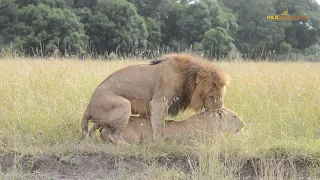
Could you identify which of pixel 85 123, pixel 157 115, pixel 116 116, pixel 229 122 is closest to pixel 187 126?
pixel 157 115

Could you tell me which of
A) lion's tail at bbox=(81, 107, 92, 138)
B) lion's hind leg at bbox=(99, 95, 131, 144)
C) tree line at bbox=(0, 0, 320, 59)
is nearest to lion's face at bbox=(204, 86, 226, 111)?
lion's hind leg at bbox=(99, 95, 131, 144)

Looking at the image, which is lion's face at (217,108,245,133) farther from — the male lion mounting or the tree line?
the tree line

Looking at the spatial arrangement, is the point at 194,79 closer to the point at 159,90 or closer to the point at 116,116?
the point at 159,90

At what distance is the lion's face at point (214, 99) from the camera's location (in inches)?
234

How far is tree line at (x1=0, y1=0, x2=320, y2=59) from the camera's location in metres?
26.0

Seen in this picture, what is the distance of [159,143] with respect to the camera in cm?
561

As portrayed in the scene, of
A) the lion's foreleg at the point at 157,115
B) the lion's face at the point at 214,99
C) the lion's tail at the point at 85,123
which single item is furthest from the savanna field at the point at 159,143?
the lion's face at the point at 214,99

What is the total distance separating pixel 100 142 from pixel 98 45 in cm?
2306

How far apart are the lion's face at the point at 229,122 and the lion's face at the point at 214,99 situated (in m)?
0.07

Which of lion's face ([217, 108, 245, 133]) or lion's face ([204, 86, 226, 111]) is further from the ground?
lion's face ([204, 86, 226, 111])

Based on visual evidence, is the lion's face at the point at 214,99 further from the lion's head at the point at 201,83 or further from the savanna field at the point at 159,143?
the savanna field at the point at 159,143

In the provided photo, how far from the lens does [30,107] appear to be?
22.2 ft

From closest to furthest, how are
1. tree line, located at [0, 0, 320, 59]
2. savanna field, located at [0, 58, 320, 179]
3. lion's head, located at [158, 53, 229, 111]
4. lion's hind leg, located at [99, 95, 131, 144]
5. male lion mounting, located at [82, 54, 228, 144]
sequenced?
savanna field, located at [0, 58, 320, 179] < lion's hind leg, located at [99, 95, 131, 144] < male lion mounting, located at [82, 54, 228, 144] < lion's head, located at [158, 53, 229, 111] < tree line, located at [0, 0, 320, 59]

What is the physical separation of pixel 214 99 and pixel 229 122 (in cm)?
33
